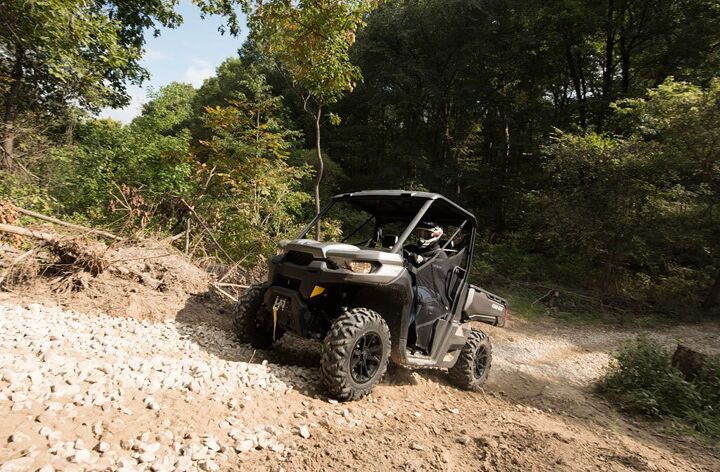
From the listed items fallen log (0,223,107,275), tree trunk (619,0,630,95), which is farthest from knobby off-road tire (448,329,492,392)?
tree trunk (619,0,630,95)

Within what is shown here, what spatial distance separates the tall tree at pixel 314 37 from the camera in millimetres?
6852

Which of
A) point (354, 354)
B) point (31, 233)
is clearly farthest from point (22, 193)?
point (354, 354)

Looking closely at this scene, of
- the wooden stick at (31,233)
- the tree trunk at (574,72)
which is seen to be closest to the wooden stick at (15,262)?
the wooden stick at (31,233)

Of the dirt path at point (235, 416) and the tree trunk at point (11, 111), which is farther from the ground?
the tree trunk at point (11, 111)

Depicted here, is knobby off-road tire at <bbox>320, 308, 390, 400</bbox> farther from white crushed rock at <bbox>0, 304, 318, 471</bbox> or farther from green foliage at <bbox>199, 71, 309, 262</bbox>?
green foliage at <bbox>199, 71, 309, 262</bbox>

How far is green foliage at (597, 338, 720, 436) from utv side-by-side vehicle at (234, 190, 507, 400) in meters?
2.05

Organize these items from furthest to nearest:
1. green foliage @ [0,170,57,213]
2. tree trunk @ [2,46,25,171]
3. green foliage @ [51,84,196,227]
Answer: green foliage @ [51,84,196,227] → tree trunk @ [2,46,25,171] → green foliage @ [0,170,57,213]

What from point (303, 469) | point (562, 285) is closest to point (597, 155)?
point (562, 285)

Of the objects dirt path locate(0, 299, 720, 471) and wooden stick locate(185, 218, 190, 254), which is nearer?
dirt path locate(0, 299, 720, 471)

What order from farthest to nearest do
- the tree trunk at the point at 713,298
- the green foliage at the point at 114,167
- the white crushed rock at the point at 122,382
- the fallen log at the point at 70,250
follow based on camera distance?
the tree trunk at the point at 713,298
the green foliage at the point at 114,167
the fallen log at the point at 70,250
the white crushed rock at the point at 122,382

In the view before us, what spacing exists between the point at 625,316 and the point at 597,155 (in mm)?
4791

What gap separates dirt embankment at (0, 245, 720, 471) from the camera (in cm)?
232

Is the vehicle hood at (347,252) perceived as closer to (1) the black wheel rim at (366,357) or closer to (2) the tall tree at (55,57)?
(1) the black wheel rim at (366,357)

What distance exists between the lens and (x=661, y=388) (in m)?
5.26
